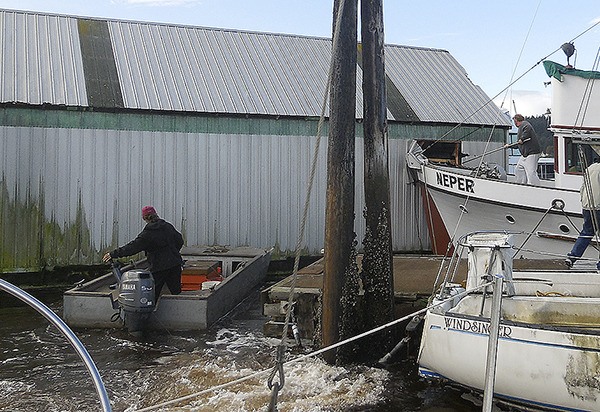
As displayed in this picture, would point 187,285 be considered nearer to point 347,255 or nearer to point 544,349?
point 347,255

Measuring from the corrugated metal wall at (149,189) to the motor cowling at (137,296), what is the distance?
16.0ft

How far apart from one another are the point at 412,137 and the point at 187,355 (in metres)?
9.78

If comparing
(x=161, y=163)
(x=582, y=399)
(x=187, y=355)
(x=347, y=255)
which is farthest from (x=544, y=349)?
(x=161, y=163)

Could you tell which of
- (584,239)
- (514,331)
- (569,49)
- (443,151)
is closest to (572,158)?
(569,49)

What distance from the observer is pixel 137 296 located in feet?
31.3

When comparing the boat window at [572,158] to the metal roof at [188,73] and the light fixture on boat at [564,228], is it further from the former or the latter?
the metal roof at [188,73]

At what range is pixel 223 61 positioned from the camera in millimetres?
17250

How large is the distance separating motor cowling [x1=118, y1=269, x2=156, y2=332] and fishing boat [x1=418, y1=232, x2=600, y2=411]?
448cm

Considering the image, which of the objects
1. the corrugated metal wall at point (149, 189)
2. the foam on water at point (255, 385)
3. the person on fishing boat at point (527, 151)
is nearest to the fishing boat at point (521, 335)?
the foam on water at point (255, 385)

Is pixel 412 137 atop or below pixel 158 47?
below

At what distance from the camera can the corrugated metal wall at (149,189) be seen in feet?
45.0

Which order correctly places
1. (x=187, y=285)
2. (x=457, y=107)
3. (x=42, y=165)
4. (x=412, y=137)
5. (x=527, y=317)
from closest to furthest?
(x=527, y=317) → (x=187, y=285) → (x=42, y=165) → (x=412, y=137) → (x=457, y=107)

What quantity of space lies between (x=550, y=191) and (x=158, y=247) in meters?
7.61

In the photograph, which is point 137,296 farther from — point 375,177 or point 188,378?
point 375,177
